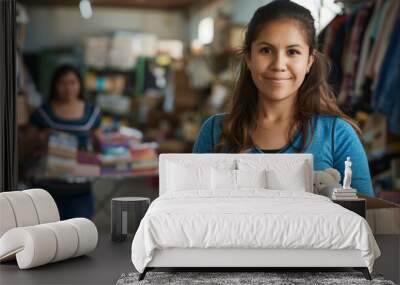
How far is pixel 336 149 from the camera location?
6.53 meters

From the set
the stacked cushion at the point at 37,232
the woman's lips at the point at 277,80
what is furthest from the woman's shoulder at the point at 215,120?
the stacked cushion at the point at 37,232

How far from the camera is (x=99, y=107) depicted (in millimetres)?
7168

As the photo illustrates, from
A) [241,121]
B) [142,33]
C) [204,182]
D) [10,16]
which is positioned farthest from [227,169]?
[10,16]

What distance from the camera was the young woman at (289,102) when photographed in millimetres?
6492

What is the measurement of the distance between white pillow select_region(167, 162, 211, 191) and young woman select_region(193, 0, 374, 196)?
0.68m

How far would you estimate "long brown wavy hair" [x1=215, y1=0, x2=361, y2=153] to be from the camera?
655 centimetres

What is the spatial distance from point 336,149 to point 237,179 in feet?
3.62

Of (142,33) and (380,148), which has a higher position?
(142,33)

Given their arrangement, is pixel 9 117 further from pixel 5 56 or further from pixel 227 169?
pixel 227 169

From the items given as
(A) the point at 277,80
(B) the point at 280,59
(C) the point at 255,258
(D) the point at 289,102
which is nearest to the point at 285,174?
(D) the point at 289,102

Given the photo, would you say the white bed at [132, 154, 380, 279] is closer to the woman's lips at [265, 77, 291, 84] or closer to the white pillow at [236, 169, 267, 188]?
the white pillow at [236, 169, 267, 188]

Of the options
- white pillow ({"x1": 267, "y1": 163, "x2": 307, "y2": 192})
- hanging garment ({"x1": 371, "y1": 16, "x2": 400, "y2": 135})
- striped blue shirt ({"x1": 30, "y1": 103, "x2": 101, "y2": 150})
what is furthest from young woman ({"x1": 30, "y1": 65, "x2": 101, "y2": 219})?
hanging garment ({"x1": 371, "y1": 16, "x2": 400, "y2": 135})

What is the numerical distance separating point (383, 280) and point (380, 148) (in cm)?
224

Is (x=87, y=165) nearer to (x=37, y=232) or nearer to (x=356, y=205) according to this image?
(x=37, y=232)
